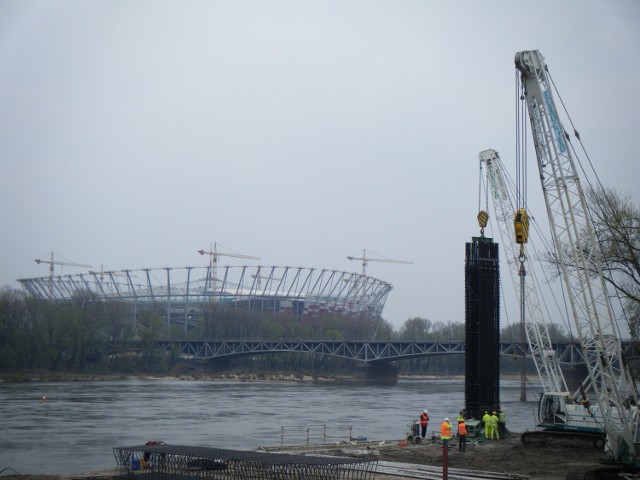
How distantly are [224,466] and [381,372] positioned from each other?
123 metres

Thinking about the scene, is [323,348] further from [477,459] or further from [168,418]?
[477,459]

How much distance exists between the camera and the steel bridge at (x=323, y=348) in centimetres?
12675

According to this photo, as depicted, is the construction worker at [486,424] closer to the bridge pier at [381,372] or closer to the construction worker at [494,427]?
the construction worker at [494,427]

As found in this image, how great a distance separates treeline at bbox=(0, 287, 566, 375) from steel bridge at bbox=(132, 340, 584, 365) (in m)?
3.03

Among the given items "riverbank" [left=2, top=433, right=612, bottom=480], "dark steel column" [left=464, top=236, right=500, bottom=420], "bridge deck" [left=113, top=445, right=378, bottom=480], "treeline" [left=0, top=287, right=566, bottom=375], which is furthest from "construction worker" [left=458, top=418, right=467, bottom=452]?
"treeline" [left=0, top=287, right=566, bottom=375]

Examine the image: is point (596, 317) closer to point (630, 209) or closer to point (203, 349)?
point (630, 209)

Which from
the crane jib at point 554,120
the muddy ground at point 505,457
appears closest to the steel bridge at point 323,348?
the muddy ground at point 505,457

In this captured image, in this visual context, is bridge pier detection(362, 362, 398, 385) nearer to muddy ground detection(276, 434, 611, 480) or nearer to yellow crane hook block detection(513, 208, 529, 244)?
yellow crane hook block detection(513, 208, 529, 244)

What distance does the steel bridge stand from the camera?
12675cm

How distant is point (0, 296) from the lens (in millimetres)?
111250

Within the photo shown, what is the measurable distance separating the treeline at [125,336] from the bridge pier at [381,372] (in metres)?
9.87

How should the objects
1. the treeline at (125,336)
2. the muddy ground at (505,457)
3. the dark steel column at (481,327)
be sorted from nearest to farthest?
the muddy ground at (505,457)
the dark steel column at (481,327)
the treeline at (125,336)

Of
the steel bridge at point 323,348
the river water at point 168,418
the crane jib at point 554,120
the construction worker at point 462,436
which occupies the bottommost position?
the river water at point 168,418

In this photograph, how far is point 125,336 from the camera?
136m
